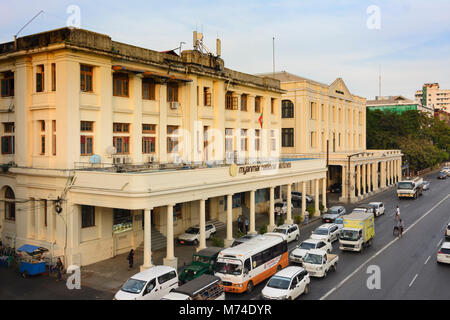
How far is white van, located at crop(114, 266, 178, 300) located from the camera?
69.2 ft

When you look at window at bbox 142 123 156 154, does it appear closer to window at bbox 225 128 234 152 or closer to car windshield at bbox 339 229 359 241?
window at bbox 225 128 234 152

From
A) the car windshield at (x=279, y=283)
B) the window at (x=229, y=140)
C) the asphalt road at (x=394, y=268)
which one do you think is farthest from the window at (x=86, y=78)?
the car windshield at (x=279, y=283)

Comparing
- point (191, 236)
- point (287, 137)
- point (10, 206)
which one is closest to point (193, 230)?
point (191, 236)

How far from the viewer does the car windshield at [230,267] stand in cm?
2372

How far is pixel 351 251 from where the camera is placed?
33250 mm

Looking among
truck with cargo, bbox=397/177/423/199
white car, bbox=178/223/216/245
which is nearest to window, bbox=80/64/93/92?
white car, bbox=178/223/216/245

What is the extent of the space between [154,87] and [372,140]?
7488 cm

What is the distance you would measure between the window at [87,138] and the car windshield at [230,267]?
41.1 ft

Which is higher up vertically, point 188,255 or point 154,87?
point 154,87

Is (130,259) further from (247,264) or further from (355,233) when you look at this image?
(355,233)

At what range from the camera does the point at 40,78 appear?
99.0ft

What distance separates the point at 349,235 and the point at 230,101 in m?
18.4

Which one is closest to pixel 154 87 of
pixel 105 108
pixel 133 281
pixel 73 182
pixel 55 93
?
pixel 105 108

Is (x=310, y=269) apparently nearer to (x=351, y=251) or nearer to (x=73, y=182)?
(x=351, y=251)
